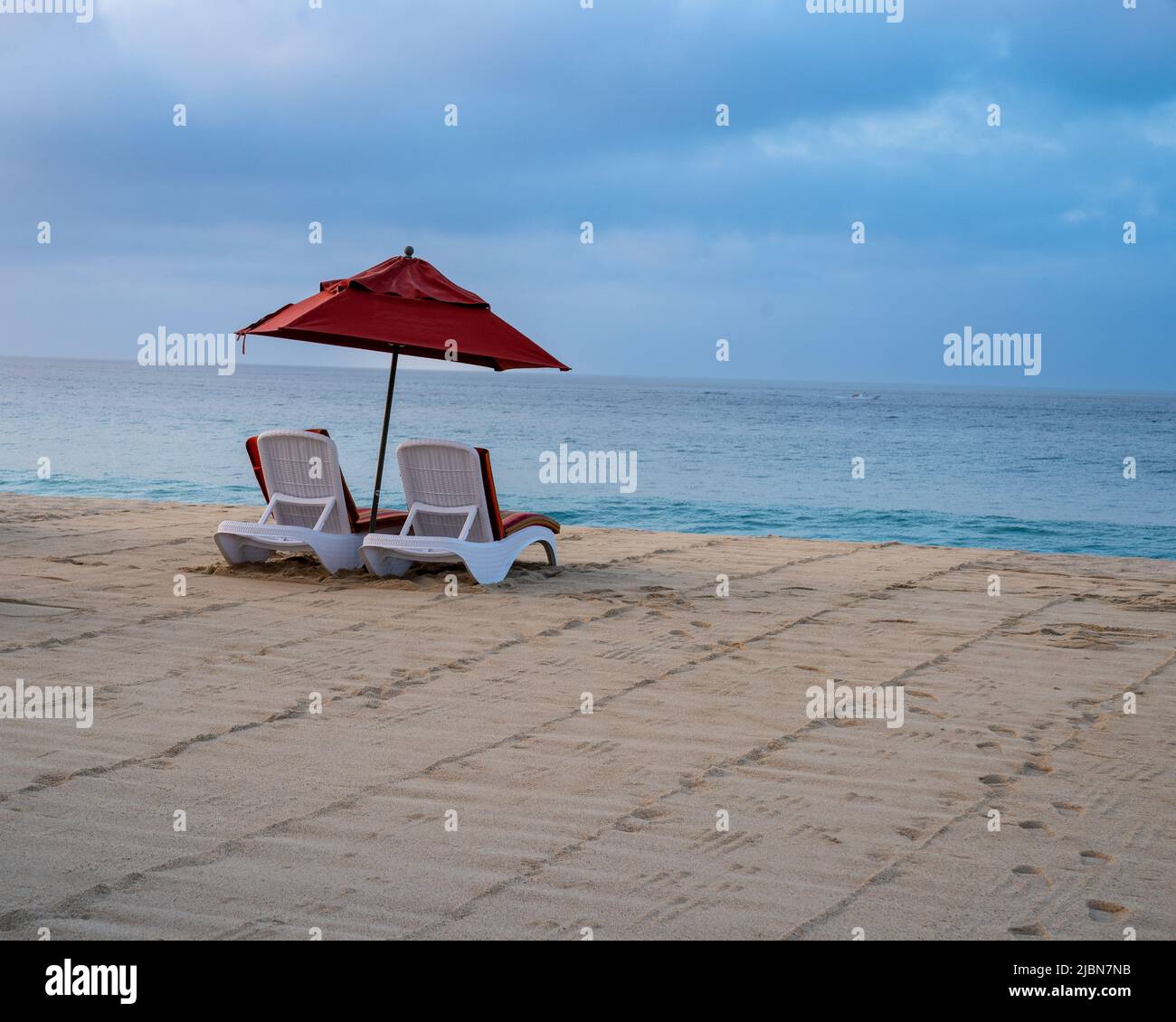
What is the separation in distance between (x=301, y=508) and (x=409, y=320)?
1651 millimetres

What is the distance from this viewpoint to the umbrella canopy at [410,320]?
8.11 meters

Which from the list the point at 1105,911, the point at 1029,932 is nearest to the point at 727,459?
the point at 1105,911

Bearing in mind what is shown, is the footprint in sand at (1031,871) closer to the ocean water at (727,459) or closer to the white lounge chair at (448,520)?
the white lounge chair at (448,520)

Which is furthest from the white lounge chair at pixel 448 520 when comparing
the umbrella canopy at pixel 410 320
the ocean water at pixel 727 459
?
the ocean water at pixel 727 459

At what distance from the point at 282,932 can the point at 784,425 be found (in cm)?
5824

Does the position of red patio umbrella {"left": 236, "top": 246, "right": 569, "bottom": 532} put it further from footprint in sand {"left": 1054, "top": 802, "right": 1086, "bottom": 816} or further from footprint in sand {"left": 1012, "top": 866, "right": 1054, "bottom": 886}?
footprint in sand {"left": 1012, "top": 866, "right": 1054, "bottom": 886}

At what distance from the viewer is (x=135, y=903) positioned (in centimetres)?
322

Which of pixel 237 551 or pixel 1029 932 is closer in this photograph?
pixel 1029 932

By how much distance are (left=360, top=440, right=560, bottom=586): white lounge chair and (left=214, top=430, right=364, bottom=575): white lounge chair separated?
0.95ft

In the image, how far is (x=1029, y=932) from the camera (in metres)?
3.13

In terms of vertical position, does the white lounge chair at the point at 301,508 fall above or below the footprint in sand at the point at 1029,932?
above

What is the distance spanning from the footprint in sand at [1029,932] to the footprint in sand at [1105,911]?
18 centimetres

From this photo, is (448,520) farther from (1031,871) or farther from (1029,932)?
(1029,932)

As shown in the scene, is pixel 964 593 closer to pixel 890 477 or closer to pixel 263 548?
Result: pixel 263 548
